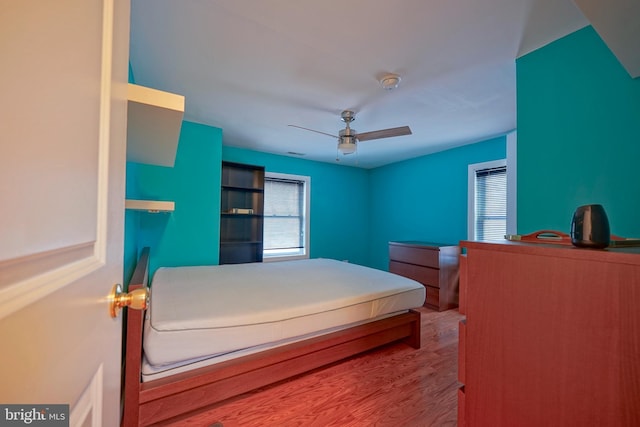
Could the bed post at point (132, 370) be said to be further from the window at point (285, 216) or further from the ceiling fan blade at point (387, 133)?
the window at point (285, 216)

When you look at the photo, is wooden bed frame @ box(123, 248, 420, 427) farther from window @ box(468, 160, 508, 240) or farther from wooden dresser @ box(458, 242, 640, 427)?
window @ box(468, 160, 508, 240)

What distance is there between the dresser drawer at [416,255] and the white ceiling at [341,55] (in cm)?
174

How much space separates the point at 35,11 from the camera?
27cm

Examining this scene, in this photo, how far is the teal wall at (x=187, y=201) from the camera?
8.97 feet

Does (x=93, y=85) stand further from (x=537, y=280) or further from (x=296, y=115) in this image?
(x=296, y=115)

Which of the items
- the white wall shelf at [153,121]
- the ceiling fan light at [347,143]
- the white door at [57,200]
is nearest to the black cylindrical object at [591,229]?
the white door at [57,200]

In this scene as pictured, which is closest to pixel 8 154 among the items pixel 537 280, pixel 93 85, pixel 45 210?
pixel 45 210

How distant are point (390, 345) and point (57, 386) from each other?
2447 millimetres

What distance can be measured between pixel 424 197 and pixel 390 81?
2736mm

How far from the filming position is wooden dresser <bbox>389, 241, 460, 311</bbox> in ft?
11.1

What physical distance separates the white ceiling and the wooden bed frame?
152 cm

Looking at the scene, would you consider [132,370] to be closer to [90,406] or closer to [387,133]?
[90,406]

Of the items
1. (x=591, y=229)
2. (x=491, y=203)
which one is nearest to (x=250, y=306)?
(x=591, y=229)

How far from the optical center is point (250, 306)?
164 cm
